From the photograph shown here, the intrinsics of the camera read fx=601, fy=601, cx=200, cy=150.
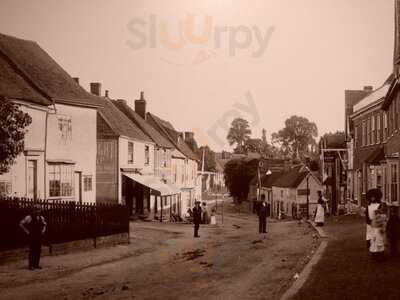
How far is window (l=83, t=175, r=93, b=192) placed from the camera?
108ft

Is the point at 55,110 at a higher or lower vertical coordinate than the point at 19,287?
higher

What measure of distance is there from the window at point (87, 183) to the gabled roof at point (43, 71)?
404 cm

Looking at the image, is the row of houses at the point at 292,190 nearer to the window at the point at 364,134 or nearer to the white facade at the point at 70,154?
the window at the point at 364,134

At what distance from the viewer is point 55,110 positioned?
28.9 metres

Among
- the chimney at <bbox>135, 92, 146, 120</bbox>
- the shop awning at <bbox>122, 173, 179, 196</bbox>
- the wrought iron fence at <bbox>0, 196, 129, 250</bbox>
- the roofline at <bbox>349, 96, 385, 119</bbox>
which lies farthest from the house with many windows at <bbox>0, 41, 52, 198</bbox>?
the chimney at <bbox>135, 92, 146, 120</bbox>

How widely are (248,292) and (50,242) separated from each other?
29.2ft

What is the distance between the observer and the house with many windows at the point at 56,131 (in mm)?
27547

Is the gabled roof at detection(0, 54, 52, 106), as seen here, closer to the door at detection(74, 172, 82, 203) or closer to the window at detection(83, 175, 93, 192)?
the door at detection(74, 172, 82, 203)

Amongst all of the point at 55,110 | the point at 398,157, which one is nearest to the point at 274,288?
the point at 398,157

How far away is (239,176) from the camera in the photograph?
3327 inches

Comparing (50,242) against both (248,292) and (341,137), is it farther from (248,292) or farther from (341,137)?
(341,137)

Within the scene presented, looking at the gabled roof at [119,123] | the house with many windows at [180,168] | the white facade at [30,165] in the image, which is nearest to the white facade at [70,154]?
the white facade at [30,165]

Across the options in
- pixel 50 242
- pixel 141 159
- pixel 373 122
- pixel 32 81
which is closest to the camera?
pixel 50 242

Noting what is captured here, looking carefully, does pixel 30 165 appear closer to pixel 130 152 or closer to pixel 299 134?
pixel 130 152
